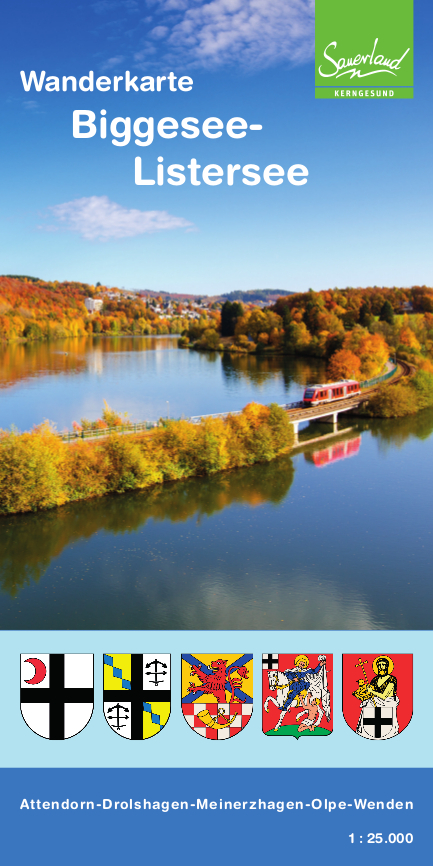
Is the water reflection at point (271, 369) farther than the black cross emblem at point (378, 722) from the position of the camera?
Yes

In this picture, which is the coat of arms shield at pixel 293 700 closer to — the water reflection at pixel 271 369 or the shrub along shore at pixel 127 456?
the shrub along shore at pixel 127 456

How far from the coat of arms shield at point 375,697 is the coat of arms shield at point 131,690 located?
1.59 m

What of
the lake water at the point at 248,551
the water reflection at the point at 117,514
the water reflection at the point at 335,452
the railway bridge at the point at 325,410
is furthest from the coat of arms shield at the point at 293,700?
the water reflection at the point at 335,452

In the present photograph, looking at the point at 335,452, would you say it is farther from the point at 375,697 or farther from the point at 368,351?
the point at 368,351

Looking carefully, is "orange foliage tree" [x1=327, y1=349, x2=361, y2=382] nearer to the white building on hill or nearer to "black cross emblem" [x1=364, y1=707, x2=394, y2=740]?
"black cross emblem" [x1=364, y1=707, x2=394, y2=740]

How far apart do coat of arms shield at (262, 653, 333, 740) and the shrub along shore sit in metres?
13.6

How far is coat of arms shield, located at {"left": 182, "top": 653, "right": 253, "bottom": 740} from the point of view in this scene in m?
5.34

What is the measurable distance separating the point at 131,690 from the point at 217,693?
29.6 inches

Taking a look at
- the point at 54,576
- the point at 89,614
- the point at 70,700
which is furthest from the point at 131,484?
the point at 70,700

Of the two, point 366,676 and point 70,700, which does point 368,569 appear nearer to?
point 366,676

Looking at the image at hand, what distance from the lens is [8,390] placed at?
38.2m

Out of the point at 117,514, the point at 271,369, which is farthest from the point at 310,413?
the point at 271,369

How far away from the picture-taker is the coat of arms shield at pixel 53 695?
529cm

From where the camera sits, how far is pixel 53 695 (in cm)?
536
